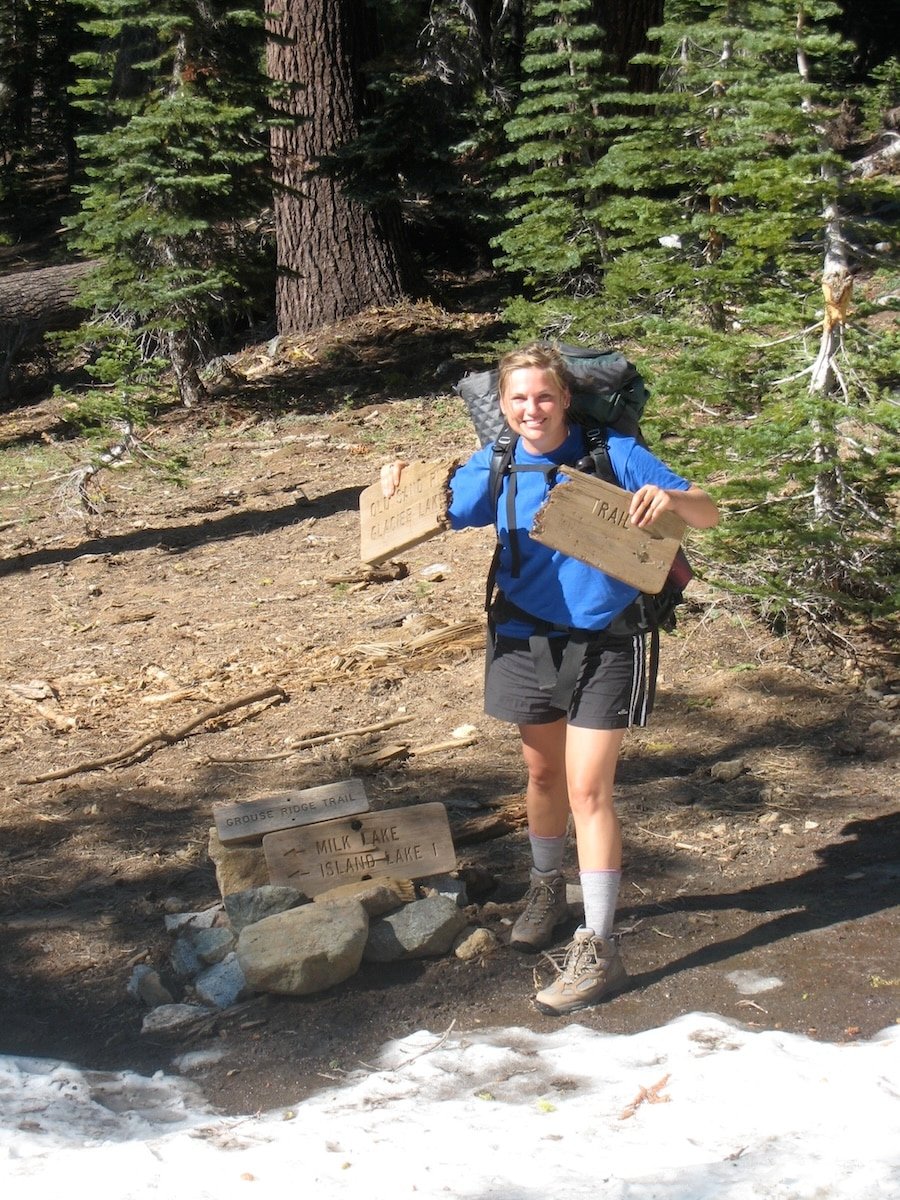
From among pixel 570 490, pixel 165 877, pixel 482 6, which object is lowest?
pixel 165 877

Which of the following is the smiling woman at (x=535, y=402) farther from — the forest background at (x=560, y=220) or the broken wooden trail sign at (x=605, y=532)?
the forest background at (x=560, y=220)

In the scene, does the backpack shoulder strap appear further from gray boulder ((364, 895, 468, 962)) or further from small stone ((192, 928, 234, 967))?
small stone ((192, 928, 234, 967))

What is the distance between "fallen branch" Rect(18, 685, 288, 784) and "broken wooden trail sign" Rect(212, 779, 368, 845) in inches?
60.7

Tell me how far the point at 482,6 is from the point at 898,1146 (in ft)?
53.5

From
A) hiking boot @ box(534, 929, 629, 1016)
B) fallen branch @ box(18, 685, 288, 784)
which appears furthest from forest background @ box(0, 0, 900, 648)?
hiking boot @ box(534, 929, 629, 1016)

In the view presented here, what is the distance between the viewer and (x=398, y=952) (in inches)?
167

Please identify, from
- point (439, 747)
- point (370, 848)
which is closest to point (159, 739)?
point (439, 747)

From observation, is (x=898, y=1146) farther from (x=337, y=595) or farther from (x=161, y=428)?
(x=161, y=428)

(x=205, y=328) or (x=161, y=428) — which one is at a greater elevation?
(x=205, y=328)

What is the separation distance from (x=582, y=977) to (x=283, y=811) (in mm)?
1306

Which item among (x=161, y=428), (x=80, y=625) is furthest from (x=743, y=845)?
(x=161, y=428)

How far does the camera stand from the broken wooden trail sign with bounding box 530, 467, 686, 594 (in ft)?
11.4

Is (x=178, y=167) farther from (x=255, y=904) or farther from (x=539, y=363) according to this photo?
(x=539, y=363)

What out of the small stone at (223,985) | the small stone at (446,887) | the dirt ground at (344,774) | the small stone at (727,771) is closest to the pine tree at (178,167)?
the dirt ground at (344,774)
